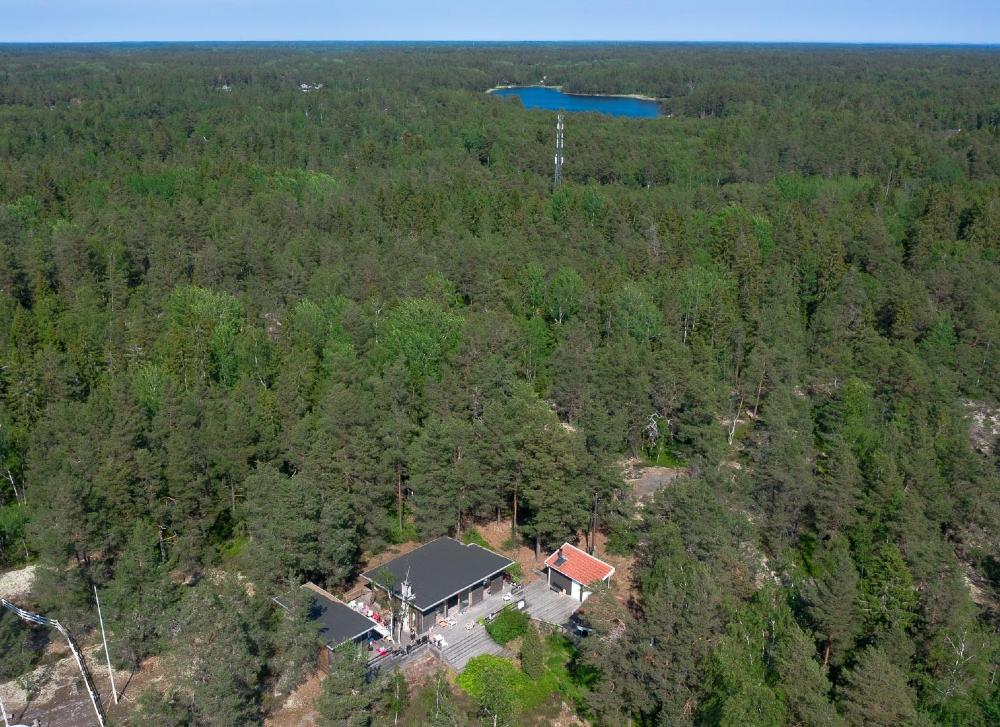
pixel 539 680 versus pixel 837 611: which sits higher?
pixel 837 611

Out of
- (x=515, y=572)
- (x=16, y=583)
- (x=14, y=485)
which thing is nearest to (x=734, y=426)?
(x=515, y=572)

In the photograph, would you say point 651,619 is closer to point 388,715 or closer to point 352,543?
point 388,715

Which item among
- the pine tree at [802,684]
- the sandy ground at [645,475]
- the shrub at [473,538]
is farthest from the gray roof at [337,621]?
the sandy ground at [645,475]

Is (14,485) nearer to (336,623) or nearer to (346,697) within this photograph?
(336,623)

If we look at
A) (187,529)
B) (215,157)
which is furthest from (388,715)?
(215,157)

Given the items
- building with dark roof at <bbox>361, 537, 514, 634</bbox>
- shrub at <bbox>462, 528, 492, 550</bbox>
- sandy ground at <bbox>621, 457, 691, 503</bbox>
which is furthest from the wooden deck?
sandy ground at <bbox>621, 457, 691, 503</bbox>

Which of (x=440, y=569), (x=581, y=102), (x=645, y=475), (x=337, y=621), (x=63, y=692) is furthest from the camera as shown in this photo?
(x=581, y=102)
